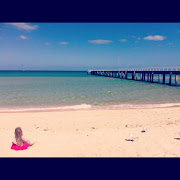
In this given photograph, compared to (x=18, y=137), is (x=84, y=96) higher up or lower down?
lower down

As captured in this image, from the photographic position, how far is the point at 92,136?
638cm

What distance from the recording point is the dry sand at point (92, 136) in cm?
488

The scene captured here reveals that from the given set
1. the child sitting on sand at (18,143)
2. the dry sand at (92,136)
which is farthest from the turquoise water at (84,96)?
the child sitting on sand at (18,143)

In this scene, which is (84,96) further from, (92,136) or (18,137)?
(18,137)

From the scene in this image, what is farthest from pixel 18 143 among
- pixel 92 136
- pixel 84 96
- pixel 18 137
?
pixel 84 96

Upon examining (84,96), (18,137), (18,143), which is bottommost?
(84,96)

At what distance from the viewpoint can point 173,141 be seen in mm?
5582

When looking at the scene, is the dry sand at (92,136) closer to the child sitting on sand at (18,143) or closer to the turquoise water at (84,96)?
the child sitting on sand at (18,143)
